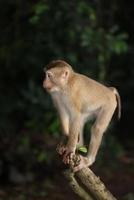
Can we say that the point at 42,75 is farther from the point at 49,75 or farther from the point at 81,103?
the point at 49,75

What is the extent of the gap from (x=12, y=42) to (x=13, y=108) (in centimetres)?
95

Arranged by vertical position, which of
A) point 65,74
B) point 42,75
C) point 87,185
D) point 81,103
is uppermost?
point 65,74

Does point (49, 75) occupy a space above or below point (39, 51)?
above

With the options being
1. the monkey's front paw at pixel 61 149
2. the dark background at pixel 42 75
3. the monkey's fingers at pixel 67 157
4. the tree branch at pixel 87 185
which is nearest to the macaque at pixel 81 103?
the monkey's front paw at pixel 61 149

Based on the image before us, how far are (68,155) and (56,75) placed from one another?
2.76 feet

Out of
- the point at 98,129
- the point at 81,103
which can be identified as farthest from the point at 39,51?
the point at 98,129

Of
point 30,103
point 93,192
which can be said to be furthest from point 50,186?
point 93,192

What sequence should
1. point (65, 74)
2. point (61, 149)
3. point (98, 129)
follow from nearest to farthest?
point (61, 149) < point (65, 74) < point (98, 129)

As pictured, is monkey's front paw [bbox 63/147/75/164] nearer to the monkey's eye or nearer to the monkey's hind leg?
the monkey's hind leg

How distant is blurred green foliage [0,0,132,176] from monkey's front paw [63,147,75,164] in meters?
4.28

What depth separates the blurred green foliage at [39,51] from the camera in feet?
34.4

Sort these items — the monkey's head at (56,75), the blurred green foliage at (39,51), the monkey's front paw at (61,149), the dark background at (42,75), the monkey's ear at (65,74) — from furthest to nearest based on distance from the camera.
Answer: the dark background at (42,75), the blurred green foliage at (39,51), the monkey's ear at (65,74), the monkey's head at (56,75), the monkey's front paw at (61,149)

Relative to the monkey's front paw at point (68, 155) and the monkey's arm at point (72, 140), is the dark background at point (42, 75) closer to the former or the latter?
the monkey's arm at point (72, 140)

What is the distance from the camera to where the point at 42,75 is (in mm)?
11211
